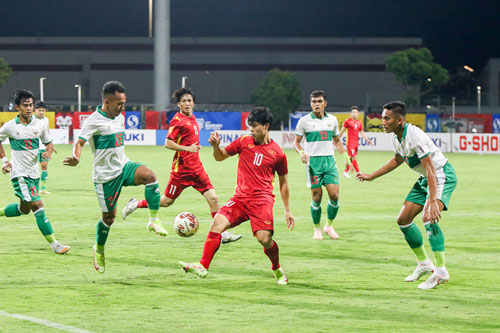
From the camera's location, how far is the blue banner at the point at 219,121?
56844mm

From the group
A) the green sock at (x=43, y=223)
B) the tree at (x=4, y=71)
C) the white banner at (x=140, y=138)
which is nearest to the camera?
the green sock at (x=43, y=223)

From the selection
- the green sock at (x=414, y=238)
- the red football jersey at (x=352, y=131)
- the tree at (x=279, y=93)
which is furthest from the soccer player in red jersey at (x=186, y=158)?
the tree at (x=279, y=93)

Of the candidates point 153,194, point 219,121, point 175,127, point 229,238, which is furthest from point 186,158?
point 219,121

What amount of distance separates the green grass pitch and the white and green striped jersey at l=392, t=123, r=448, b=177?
1414 millimetres

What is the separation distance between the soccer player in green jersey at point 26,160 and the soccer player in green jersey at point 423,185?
488cm

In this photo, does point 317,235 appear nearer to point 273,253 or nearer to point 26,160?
point 273,253

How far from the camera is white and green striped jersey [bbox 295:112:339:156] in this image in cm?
1416

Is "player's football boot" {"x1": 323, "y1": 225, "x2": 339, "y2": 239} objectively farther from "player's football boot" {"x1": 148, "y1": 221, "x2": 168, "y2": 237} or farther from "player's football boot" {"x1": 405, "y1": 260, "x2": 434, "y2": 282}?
"player's football boot" {"x1": 405, "y1": 260, "x2": 434, "y2": 282}

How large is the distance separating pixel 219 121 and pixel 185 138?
1749 inches

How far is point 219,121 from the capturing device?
A: 5747cm

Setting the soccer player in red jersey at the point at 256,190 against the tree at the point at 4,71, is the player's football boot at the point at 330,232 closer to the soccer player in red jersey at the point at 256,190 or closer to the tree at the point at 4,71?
the soccer player in red jersey at the point at 256,190

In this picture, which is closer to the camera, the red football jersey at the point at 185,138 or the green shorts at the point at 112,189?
the green shorts at the point at 112,189

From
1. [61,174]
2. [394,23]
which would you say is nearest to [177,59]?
[394,23]

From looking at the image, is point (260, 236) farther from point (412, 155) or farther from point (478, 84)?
point (478, 84)
